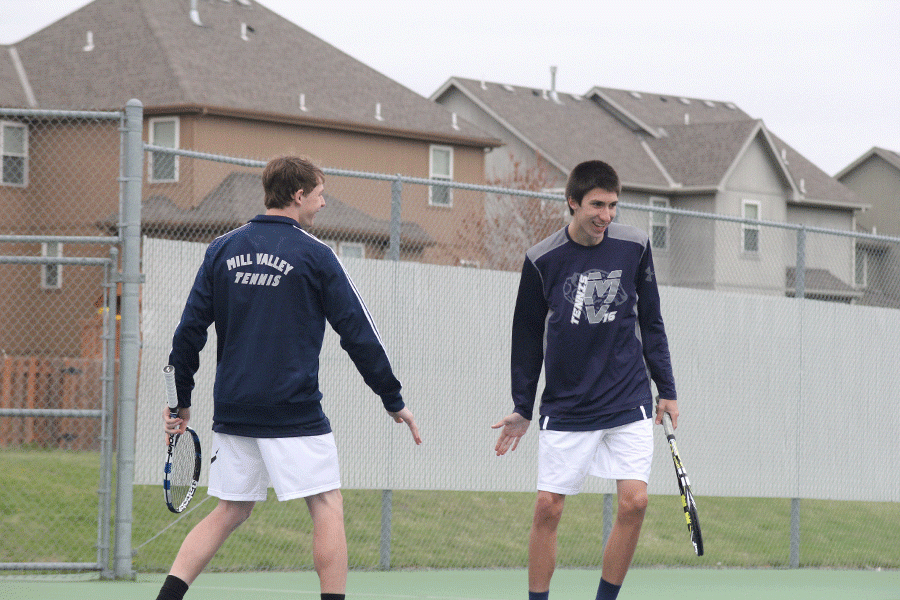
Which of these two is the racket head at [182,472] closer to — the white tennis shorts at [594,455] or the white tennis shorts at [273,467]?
the white tennis shorts at [273,467]

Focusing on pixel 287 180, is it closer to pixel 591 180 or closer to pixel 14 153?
pixel 591 180

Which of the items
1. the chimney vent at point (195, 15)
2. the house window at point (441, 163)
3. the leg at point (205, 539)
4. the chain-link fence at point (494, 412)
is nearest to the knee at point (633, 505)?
the leg at point (205, 539)

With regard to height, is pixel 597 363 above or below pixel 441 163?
below

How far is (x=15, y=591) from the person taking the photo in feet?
23.1

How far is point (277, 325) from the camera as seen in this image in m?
4.66

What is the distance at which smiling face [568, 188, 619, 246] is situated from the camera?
5516 mm

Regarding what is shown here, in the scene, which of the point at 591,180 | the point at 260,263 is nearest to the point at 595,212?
the point at 591,180

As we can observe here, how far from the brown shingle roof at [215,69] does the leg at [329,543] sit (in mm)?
22421

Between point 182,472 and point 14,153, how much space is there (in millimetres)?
19995

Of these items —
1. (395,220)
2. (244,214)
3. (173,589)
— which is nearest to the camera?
(173,589)

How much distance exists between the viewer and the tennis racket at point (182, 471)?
205 inches

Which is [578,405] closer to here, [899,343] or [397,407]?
[397,407]

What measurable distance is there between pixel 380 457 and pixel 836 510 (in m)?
7.27

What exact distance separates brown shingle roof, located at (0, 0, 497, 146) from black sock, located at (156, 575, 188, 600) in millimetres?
22470
